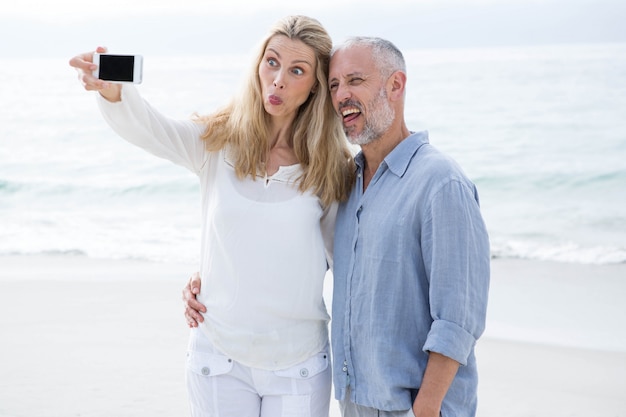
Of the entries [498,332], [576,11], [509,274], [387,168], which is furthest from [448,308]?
[576,11]

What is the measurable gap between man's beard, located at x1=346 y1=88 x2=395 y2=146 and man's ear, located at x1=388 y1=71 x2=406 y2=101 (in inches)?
1.2

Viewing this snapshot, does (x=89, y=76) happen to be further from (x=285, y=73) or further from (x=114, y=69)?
(x=285, y=73)

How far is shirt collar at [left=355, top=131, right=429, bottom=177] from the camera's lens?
2455 millimetres

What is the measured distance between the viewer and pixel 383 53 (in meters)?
2.56

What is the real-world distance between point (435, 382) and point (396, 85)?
37.7 inches

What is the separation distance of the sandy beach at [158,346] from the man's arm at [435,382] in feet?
8.08

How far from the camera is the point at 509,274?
27.5 ft

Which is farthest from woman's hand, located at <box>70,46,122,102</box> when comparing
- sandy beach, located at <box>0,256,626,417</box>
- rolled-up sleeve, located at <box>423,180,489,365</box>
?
sandy beach, located at <box>0,256,626,417</box>

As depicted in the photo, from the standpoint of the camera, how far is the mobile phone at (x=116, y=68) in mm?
2371

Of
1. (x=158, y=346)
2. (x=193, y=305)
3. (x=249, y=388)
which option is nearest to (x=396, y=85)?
(x=193, y=305)

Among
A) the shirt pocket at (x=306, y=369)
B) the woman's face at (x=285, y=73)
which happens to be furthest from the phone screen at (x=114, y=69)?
the shirt pocket at (x=306, y=369)

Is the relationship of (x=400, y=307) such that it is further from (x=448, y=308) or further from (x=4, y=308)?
(x=4, y=308)

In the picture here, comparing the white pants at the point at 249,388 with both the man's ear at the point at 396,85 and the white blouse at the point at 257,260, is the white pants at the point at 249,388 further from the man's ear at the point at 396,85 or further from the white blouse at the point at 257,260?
the man's ear at the point at 396,85

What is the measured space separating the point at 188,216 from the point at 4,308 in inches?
250
